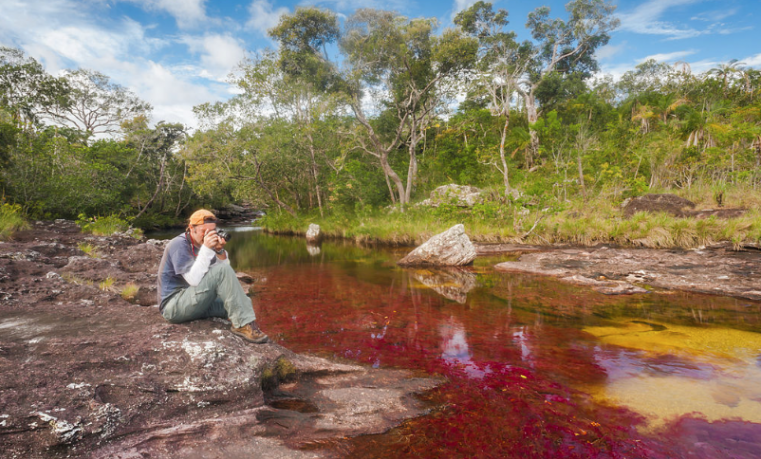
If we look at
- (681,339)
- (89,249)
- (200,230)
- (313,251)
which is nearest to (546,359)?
(681,339)

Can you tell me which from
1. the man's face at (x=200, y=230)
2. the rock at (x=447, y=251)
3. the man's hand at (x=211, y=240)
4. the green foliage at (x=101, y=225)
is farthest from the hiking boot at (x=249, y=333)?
the green foliage at (x=101, y=225)

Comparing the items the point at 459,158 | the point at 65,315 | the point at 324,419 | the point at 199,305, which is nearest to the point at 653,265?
the point at 324,419

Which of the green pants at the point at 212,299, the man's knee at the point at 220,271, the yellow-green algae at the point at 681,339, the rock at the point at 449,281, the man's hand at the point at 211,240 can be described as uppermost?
the man's hand at the point at 211,240

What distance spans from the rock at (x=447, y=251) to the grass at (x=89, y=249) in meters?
8.74

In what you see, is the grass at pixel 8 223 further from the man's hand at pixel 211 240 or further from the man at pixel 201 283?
the man's hand at pixel 211 240

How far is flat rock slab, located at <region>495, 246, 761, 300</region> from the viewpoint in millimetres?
6805

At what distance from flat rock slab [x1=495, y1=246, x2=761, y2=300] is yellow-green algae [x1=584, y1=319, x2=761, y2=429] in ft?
7.30

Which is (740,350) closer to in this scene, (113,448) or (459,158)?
(113,448)

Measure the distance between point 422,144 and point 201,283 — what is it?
82.3 feet

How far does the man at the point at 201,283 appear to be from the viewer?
3.33m

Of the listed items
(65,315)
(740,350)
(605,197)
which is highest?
(605,197)

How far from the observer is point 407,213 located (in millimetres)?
17828

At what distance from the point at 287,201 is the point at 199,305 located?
85.5 feet

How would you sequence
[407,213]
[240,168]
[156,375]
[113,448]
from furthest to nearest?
1. [240,168]
2. [407,213]
3. [156,375]
4. [113,448]
